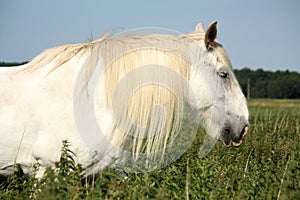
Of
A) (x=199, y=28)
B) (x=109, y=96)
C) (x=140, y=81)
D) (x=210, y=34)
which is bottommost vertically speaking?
Result: (x=109, y=96)

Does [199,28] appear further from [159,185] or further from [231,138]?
[159,185]

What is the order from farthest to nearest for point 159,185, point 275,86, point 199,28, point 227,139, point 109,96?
point 275,86, point 199,28, point 227,139, point 109,96, point 159,185

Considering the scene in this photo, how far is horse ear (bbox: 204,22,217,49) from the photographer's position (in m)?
4.25

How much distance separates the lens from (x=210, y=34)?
14.2ft

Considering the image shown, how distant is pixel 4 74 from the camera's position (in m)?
4.37

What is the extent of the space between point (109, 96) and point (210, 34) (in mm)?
1107

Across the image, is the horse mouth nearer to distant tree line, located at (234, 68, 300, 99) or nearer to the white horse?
the white horse

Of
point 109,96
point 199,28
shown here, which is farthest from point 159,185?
point 199,28

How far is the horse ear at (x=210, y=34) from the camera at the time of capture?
13.9ft

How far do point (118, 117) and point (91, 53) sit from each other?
664mm

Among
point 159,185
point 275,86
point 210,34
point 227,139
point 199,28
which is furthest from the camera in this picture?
point 275,86

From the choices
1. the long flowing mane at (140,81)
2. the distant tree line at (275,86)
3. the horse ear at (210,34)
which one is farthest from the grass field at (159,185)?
the distant tree line at (275,86)

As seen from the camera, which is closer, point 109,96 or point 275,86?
point 109,96

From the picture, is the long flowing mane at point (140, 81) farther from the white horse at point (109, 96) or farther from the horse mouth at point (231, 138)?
the horse mouth at point (231, 138)
